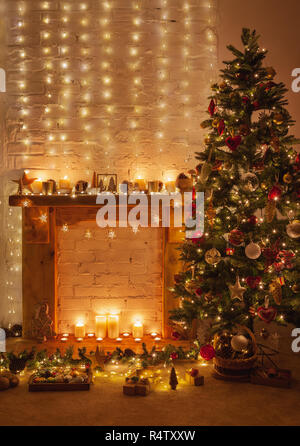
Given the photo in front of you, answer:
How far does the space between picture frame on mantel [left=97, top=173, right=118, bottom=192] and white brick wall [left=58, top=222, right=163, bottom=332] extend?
0.44 m

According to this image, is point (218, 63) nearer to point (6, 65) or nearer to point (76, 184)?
point (76, 184)

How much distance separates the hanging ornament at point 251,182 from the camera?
111 inches

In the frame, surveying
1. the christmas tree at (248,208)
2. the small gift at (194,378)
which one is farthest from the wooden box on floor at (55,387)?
the christmas tree at (248,208)

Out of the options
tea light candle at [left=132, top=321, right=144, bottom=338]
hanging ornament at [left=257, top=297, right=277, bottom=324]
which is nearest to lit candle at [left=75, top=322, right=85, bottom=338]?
tea light candle at [left=132, top=321, right=144, bottom=338]

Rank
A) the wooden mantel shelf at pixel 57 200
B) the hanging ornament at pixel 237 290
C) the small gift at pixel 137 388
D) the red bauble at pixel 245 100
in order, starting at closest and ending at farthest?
the small gift at pixel 137 388 < the hanging ornament at pixel 237 290 < the red bauble at pixel 245 100 < the wooden mantel shelf at pixel 57 200

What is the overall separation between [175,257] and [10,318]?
178 cm

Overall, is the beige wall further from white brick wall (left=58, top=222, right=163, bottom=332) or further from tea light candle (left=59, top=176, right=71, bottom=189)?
tea light candle (left=59, top=176, right=71, bottom=189)

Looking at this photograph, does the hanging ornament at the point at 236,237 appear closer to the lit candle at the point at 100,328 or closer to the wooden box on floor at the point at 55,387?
the wooden box on floor at the point at 55,387

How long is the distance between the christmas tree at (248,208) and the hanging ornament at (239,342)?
0.12 meters

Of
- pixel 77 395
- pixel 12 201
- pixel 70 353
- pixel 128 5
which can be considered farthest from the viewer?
pixel 128 5

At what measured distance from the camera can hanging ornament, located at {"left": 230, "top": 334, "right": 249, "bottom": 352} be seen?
2.70 metres

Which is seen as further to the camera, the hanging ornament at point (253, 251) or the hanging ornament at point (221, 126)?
the hanging ornament at point (221, 126)

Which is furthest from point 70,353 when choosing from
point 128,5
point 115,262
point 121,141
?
point 128,5

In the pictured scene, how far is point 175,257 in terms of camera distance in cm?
372
